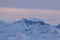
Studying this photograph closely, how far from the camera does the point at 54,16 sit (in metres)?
1.16

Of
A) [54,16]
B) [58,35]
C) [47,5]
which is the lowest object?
[58,35]

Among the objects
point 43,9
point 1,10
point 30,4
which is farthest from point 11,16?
point 43,9

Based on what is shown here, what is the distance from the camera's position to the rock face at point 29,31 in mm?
1111

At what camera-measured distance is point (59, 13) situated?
1181mm

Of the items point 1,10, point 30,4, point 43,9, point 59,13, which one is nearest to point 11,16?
point 1,10

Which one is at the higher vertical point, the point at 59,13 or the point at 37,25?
the point at 59,13

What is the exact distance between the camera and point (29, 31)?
1.13 m

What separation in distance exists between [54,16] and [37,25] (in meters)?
0.20

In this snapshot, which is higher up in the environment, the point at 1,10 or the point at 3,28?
the point at 1,10

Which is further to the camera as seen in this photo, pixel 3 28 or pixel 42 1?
pixel 42 1

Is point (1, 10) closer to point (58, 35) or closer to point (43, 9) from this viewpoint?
point (43, 9)

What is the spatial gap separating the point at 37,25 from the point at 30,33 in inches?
4.3

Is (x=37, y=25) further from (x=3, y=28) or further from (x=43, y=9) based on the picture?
(x=3, y=28)

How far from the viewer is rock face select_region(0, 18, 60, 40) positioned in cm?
111
